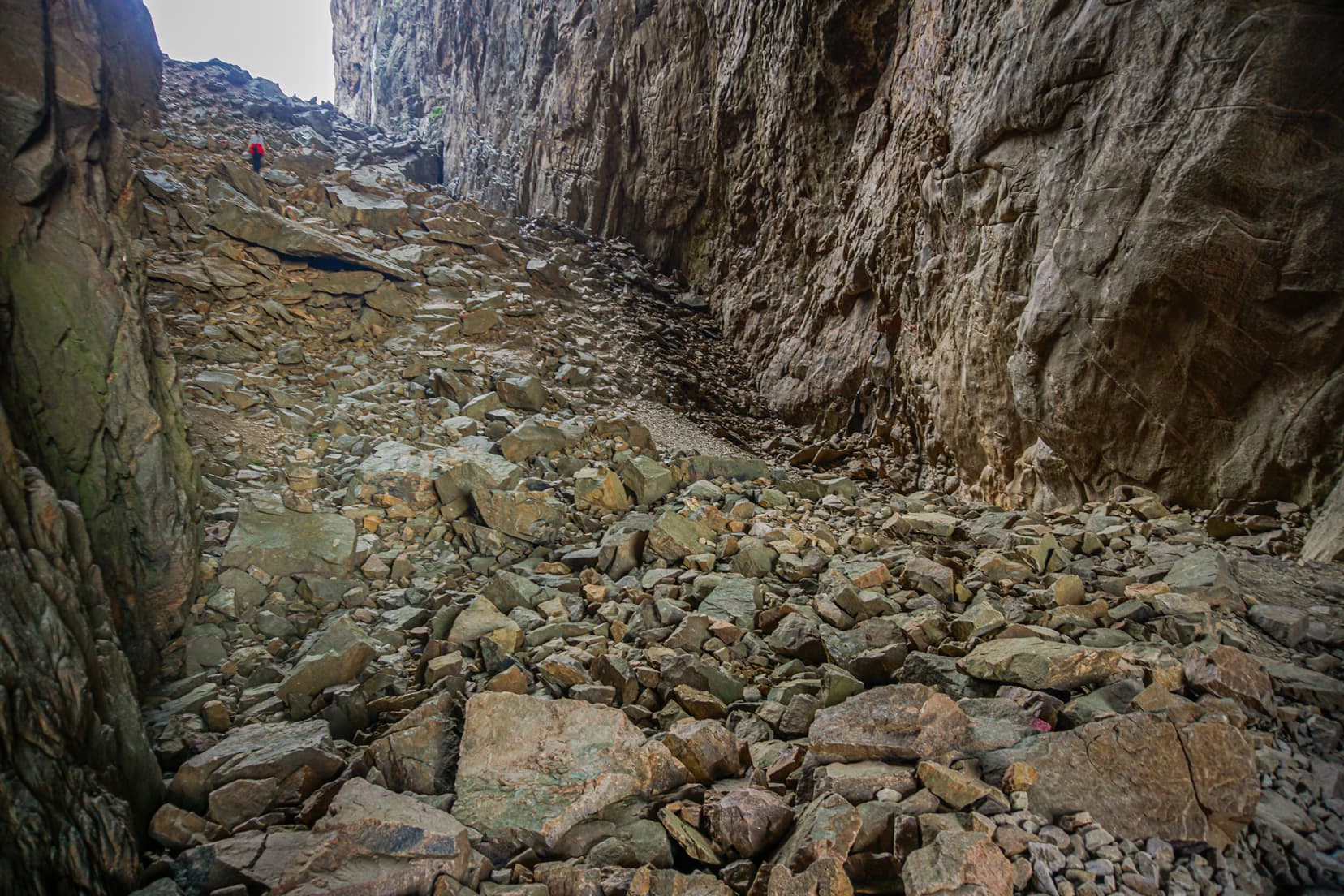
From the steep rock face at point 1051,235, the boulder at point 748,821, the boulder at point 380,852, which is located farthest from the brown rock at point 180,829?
the steep rock face at point 1051,235

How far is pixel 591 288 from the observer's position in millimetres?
12891

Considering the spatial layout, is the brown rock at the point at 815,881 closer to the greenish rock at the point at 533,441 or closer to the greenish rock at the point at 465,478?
the greenish rock at the point at 465,478

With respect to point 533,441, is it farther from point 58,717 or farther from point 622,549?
point 58,717

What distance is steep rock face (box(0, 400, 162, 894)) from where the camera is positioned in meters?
1.73

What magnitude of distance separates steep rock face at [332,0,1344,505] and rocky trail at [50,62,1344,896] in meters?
0.56

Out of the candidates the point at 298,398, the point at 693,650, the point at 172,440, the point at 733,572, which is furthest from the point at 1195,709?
the point at 298,398

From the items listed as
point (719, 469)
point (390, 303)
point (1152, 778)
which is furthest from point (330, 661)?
point (390, 303)

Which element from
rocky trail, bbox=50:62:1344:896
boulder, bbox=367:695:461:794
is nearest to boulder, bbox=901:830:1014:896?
rocky trail, bbox=50:62:1344:896

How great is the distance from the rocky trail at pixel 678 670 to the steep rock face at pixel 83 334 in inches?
17.6

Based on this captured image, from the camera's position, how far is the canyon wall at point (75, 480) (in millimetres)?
1882

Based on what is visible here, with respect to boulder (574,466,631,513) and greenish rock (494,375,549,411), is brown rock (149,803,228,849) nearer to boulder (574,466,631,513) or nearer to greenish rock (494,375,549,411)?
boulder (574,466,631,513)

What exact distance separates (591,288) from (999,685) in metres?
11.5

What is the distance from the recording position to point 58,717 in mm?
1979

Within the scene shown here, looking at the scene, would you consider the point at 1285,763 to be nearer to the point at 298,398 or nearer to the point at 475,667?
the point at 475,667
